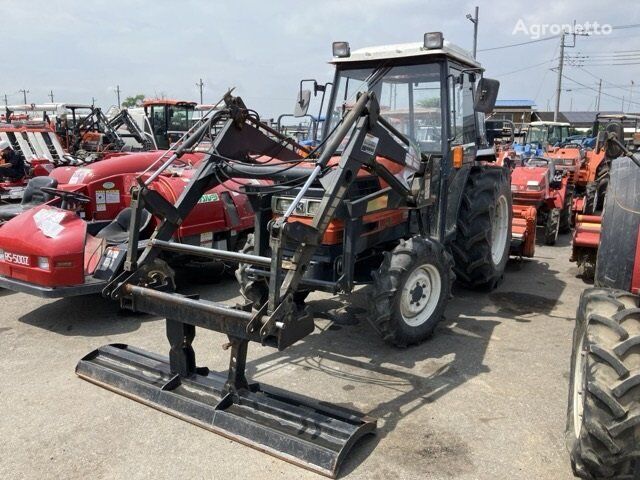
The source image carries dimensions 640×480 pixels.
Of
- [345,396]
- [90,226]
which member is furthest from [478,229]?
[90,226]

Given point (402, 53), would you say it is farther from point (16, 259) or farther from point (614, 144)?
point (16, 259)

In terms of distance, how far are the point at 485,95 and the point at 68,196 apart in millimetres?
4507

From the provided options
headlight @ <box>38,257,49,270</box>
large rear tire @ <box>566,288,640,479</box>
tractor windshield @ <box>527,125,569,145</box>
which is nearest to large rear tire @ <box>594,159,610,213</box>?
tractor windshield @ <box>527,125,569,145</box>

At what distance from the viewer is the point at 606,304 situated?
2.79 meters

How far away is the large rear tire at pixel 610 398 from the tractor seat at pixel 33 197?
6.37 m

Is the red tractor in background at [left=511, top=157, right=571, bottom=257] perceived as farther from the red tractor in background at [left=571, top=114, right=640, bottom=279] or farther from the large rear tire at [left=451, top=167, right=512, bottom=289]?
the large rear tire at [left=451, top=167, right=512, bottom=289]

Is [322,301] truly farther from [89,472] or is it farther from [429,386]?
[89,472]

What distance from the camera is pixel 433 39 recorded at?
15.4 feet

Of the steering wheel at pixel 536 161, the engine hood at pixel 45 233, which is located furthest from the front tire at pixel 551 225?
the engine hood at pixel 45 233

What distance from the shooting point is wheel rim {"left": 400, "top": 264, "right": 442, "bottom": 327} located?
4449 millimetres

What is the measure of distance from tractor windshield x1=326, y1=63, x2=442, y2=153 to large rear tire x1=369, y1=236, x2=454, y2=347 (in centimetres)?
114

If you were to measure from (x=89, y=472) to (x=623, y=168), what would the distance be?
11.6 feet

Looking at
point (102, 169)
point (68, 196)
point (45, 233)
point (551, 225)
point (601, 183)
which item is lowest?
point (551, 225)

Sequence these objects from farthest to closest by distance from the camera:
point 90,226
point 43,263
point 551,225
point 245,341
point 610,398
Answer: point 551,225
point 90,226
point 43,263
point 245,341
point 610,398
